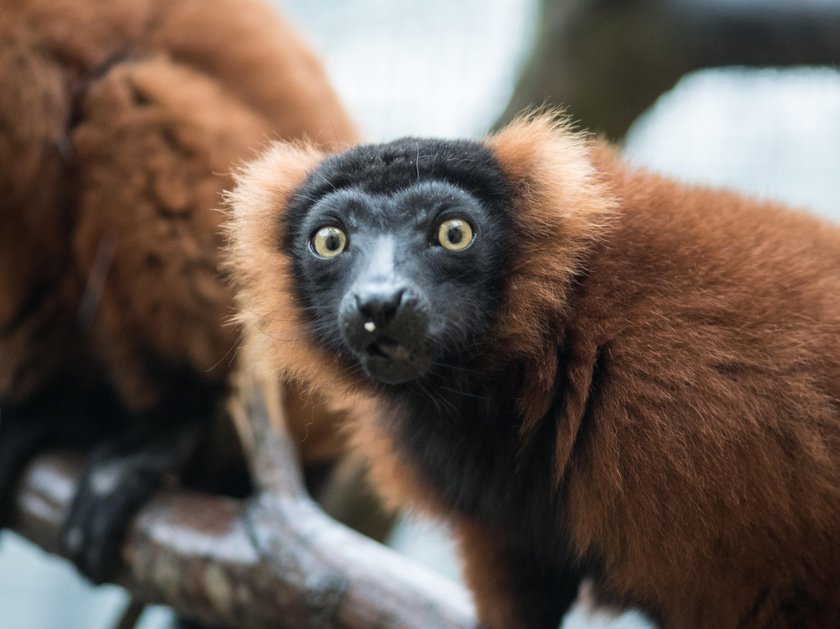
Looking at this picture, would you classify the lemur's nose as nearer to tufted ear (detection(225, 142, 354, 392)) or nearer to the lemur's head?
the lemur's head

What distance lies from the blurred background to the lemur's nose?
107 cm

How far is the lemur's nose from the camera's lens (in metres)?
2.36

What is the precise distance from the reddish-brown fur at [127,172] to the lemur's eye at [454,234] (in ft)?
4.77

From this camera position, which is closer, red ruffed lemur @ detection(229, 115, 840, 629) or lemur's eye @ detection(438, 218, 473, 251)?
red ruffed lemur @ detection(229, 115, 840, 629)

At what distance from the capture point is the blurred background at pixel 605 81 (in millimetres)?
4891

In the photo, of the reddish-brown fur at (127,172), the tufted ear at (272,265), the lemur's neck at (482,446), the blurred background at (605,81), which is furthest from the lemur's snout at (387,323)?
the reddish-brown fur at (127,172)

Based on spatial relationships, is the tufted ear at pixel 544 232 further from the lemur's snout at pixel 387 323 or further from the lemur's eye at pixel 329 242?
the lemur's eye at pixel 329 242

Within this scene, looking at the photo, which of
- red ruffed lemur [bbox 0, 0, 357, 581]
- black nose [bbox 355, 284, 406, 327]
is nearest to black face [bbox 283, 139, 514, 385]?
black nose [bbox 355, 284, 406, 327]

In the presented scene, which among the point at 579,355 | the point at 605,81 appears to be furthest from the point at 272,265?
the point at 605,81

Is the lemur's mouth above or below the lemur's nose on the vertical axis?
below

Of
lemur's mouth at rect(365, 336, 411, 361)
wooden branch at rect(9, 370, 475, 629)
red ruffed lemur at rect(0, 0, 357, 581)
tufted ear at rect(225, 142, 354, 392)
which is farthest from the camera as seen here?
red ruffed lemur at rect(0, 0, 357, 581)

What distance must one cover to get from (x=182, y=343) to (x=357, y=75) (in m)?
3.65

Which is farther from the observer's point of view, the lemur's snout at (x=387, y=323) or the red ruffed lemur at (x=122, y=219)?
the red ruffed lemur at (x=122, y=219)

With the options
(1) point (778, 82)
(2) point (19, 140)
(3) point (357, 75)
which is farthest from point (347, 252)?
(3) point (357, 75)
